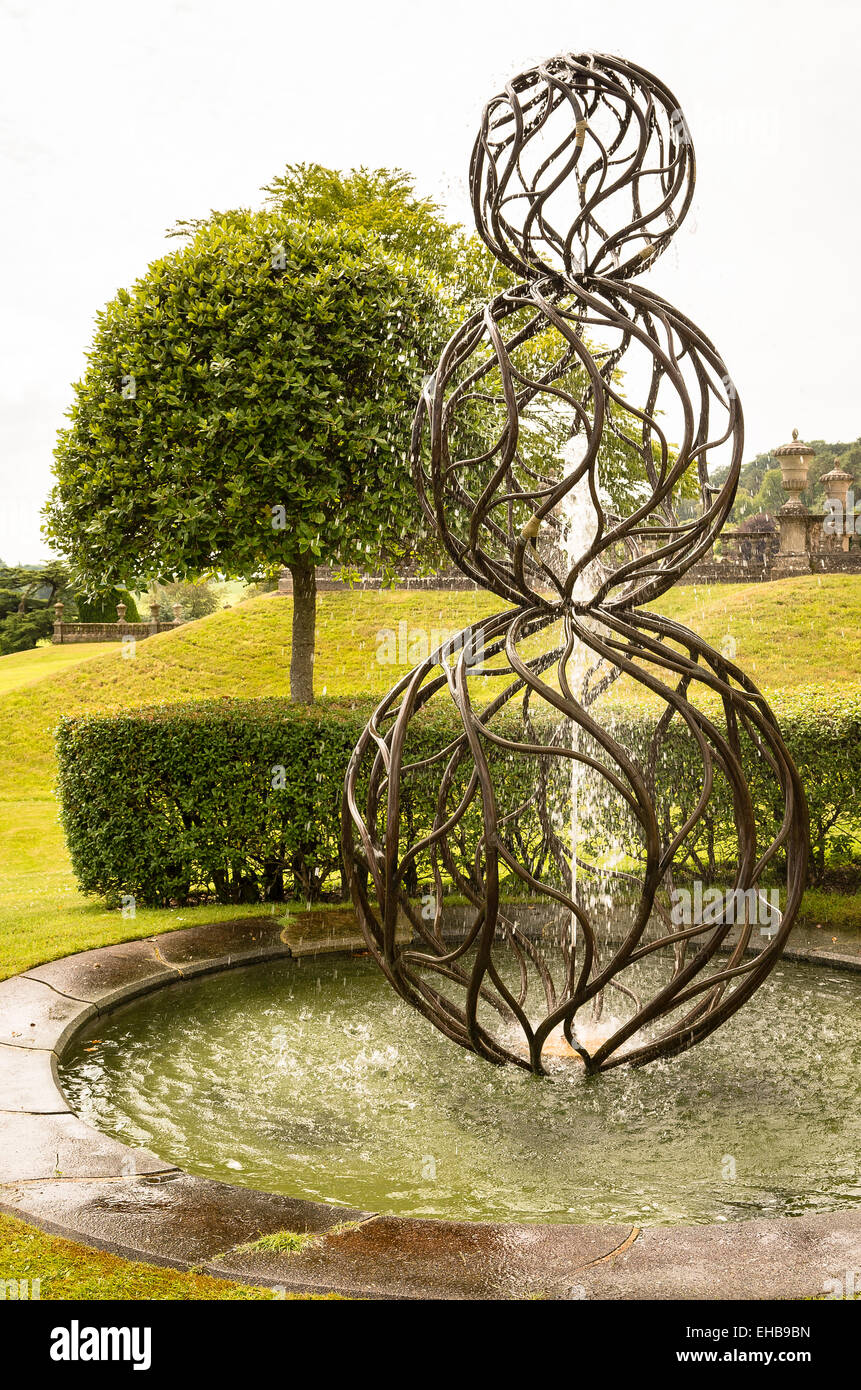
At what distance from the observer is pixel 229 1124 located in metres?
4.48

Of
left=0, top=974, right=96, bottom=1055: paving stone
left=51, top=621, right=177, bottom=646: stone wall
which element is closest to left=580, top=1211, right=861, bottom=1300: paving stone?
left=0, top=974, right=96, bottom=1055: paving stone

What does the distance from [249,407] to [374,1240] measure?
645cm

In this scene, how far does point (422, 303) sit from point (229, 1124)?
21.8ft

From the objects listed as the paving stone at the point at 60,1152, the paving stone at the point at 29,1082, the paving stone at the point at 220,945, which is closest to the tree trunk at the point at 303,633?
the paving stone at the point at 220,945

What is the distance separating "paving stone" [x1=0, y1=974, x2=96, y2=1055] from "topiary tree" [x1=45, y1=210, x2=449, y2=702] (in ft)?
12.3

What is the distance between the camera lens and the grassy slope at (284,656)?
16047 millimetres

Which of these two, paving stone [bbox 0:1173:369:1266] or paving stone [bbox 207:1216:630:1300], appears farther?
paving stone [bbox 0:1173:369:1266]

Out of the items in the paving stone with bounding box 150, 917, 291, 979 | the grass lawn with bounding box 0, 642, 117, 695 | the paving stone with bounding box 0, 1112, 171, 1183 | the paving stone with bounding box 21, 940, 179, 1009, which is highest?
the grass lawn with bounding box 0, 642, 117, 695

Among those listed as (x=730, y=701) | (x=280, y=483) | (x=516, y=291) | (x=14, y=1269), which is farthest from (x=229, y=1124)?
(x=280, y=483)

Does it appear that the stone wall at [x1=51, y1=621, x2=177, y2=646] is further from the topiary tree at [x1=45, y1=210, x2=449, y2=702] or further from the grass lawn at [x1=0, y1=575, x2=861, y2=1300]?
the topiary tree at [x1=45, y1=210, x2=449, y2=702]

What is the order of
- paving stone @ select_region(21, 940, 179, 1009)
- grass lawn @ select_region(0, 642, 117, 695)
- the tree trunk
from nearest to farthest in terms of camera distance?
paving stone @ select_region(21, 940, 179, 1009), the tree trunk, grass lawn @ select_region(0, 642, 117, 695)

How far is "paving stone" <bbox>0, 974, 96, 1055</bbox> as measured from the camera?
519 cm

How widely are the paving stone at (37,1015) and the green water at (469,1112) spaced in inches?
5.2

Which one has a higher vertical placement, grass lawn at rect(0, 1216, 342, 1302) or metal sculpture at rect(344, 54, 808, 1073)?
metal sculpture at rect(344, 54, 808, 1073)
